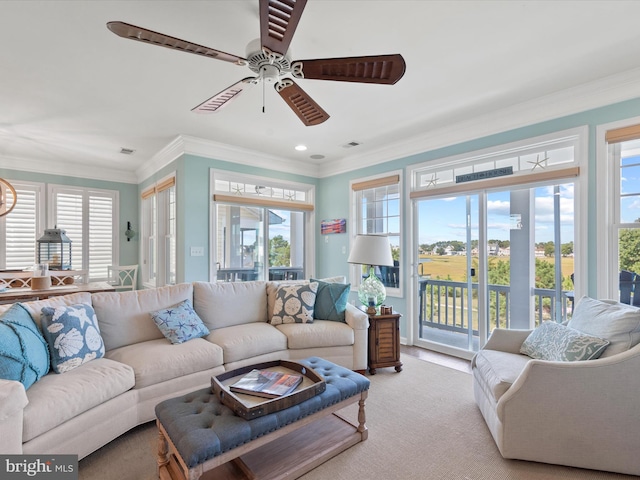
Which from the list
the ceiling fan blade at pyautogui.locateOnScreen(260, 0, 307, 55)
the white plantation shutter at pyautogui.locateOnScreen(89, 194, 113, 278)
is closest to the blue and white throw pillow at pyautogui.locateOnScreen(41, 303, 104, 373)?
the ceiling fan blade at pyautogui.locateOnScreen(260, 0, 307, 55)

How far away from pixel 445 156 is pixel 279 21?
2.92 m

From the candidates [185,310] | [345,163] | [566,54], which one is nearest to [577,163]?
[566,54]

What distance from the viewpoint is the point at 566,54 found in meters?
2.33

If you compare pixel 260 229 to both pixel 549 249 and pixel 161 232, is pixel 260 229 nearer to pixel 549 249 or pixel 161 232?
pixel 161 232

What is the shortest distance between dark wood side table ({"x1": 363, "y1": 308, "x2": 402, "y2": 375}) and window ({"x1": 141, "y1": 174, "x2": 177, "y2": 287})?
2763mm

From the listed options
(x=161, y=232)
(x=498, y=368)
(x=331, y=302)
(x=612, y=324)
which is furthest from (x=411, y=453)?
(x=161, y=232)

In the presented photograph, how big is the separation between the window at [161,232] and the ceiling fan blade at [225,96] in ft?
7.94

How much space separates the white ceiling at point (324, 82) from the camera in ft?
6.28

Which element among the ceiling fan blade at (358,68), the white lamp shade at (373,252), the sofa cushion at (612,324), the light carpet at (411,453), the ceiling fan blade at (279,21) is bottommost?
the light carpet at (411,453)

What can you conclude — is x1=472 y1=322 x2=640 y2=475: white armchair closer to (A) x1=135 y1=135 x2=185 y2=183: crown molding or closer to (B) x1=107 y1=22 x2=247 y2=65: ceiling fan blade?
(B) x1=107 y1=22 x2=247 y2=65: ceiling fan blade

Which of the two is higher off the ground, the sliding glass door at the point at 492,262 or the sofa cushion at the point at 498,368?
the sliding glass door at the point at 492,262

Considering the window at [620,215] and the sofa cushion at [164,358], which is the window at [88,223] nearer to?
the sofa cushion at [164,358]

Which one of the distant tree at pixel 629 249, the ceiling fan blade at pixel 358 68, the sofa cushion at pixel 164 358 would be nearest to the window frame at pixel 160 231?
the sofa cushion at pixel 164 358

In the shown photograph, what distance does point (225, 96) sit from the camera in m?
2.16
